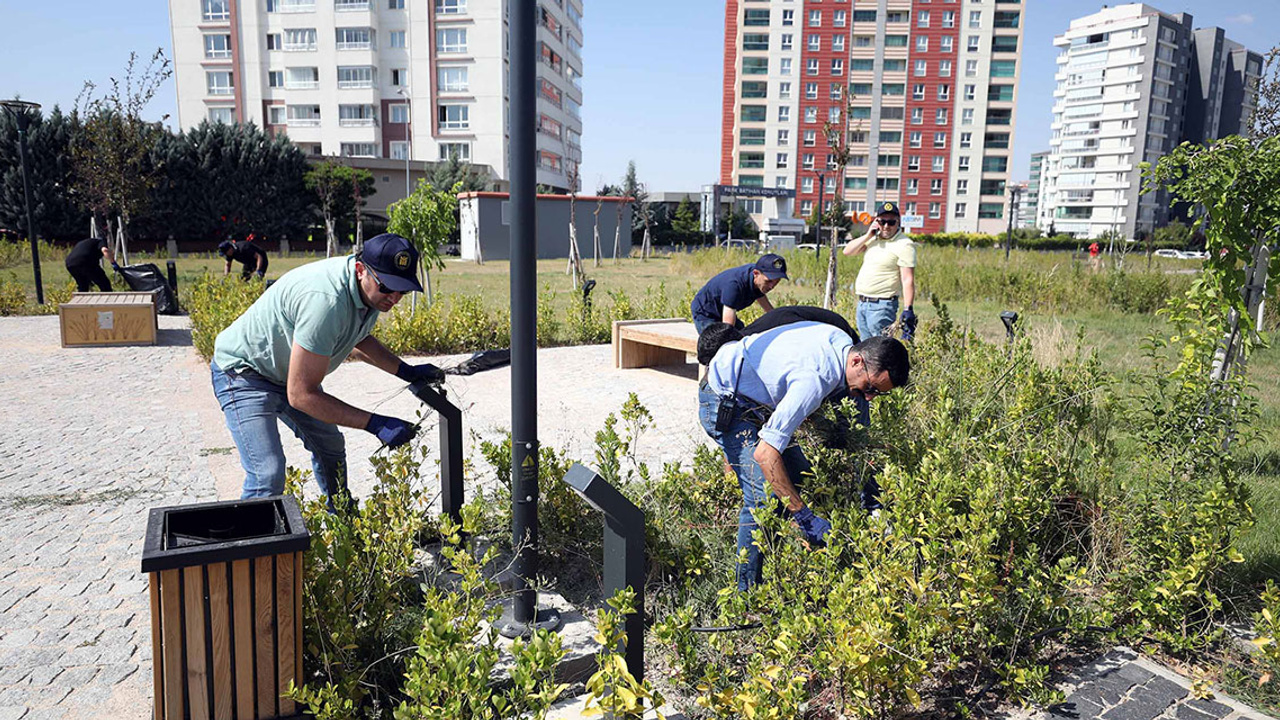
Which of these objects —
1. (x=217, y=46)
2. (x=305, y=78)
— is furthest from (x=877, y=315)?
(x=217, y=46)

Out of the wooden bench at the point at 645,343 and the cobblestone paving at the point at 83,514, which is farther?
the wooden bench at the point at 645,343

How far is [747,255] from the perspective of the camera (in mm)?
24328

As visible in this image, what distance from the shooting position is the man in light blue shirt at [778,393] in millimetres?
3127

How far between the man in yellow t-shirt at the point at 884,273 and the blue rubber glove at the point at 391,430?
16.2ft

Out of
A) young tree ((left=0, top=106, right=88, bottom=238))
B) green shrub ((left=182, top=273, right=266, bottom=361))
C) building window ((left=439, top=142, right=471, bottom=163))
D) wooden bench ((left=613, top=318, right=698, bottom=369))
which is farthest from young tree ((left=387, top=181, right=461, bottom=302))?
building window ((left=439, top=142, right=471, bottom=163))

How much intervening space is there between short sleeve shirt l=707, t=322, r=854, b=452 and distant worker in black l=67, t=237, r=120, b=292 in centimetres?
1310

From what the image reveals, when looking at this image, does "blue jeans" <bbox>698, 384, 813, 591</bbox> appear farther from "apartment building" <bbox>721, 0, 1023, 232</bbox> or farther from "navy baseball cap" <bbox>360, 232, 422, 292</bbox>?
"apartment building" <bbox>721, 0, 1023, 232</bbox>

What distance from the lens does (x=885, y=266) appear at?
7.32 m

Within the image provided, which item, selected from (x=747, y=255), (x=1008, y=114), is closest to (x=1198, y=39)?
(x=1008, y=114)

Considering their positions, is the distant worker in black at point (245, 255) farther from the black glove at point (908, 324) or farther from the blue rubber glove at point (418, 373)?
the blue rubber glove at point (418, 373)

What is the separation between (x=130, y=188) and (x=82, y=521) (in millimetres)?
15380

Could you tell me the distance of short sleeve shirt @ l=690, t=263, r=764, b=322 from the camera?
19.5 ft

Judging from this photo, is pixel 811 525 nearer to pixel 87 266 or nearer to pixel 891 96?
pixel 87 266

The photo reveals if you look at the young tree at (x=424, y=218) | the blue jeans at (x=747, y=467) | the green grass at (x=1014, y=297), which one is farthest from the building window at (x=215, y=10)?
the blue jeans at (x=747, y=467)
